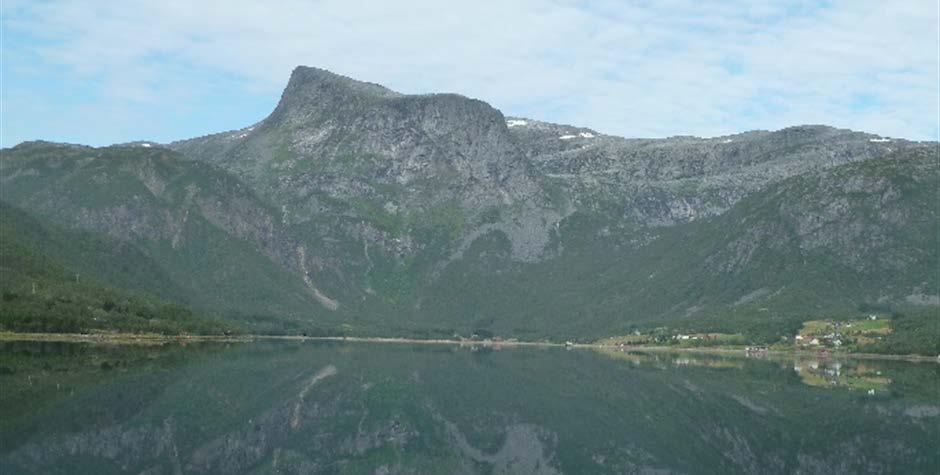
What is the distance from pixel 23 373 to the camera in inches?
3895

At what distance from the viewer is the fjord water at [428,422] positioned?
60.1 m

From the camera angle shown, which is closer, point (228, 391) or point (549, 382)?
point (228, 391)

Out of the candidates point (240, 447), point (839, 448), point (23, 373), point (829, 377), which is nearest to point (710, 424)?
point (839, 448)

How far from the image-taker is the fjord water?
60062 mm

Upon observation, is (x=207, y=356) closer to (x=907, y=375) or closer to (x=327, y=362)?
(x=327, y=362)

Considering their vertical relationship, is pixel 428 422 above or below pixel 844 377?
above

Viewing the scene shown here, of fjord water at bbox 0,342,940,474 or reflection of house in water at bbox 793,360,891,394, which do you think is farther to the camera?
reflection of house in water at bbox 793,360,891,394

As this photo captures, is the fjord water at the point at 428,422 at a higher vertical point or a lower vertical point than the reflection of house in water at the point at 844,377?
higher

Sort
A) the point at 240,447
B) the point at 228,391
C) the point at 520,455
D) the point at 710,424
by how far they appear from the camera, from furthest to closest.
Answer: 1. the point at 228,391
2. the point at 710,424
3. the point at 520,455
4. the point at 240,447

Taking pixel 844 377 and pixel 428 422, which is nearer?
pixel 428 422

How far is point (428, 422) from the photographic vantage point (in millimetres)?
81188

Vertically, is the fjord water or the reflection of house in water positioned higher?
the fjord water

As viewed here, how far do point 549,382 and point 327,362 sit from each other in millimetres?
46068

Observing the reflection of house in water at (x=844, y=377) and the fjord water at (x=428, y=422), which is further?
the reflection of house in water at (x=844, y=377)
